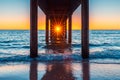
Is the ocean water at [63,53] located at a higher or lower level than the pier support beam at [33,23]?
lower

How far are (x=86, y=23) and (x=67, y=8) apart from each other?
10377 millimetres

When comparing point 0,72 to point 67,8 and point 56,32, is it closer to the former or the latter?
point 67,8

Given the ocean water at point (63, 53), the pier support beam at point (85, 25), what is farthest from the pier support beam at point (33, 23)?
the pier support beam at point (85, 25)

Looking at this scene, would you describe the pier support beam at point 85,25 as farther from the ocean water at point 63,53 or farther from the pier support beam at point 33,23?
the pier support beam at point 33,23

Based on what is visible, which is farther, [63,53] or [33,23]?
[63,53]

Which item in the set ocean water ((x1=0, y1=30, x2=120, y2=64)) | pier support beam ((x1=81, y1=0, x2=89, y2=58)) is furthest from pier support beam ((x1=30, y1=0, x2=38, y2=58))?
pier support beam ((x1=81, y1=0, x2=89, y2=58))

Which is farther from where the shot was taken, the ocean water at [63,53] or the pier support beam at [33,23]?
the ocean water at [63,53]

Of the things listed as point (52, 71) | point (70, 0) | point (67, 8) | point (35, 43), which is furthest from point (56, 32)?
point (52, 71)

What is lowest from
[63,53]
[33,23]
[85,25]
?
[63,53]

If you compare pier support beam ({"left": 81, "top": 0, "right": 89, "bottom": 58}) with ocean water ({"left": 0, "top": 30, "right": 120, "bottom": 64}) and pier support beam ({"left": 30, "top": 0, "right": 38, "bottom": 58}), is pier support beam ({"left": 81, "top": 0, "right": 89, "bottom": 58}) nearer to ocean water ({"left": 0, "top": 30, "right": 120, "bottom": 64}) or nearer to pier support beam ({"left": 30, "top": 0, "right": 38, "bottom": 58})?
ocean water ({"left": 0, "top": 30, "right": 120, "bottom": 64})

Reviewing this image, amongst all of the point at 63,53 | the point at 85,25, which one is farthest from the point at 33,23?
the point at 63,53

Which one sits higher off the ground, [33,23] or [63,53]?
[33,23]

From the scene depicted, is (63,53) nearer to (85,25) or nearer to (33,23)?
(85,25)

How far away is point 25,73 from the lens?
984cm
